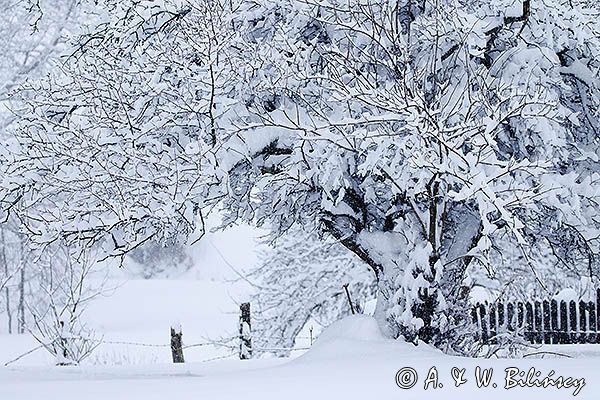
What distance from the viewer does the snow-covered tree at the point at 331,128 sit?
6938mm

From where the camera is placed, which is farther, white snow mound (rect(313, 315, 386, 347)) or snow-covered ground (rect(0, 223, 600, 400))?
white snow mound (rect(313, 315, 386, 347))

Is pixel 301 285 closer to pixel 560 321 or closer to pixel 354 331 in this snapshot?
pixel 560 321

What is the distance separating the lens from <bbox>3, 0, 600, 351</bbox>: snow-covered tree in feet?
22.8

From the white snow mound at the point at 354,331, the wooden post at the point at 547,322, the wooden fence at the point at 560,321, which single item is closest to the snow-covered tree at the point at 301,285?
the wooden fence at the point at 560,321

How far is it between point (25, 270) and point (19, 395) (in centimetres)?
2099

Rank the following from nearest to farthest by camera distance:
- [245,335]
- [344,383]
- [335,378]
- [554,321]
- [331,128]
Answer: [344,383], [335,378], [331,128], [245,335], [554,321]

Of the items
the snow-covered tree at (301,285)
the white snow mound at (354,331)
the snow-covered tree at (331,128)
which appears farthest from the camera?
the snow-covered tree at (301,285)

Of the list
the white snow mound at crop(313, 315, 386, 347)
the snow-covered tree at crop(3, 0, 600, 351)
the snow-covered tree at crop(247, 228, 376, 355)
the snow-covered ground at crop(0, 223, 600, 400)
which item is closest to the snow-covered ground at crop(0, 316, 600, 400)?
the snow-covered ground at crop(0, 223, 600, 400)

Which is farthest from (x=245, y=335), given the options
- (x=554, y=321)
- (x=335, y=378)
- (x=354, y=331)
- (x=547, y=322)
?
(x=335, y=378)

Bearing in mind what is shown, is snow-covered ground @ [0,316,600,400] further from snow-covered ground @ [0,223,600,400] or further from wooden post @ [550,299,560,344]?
wooden post @ [550,299,560,344]

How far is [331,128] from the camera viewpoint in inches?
269

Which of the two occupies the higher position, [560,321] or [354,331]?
[354,331]

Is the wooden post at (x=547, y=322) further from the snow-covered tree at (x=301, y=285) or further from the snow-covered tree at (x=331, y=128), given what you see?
the snow-covered tree at (x=331, y=128)

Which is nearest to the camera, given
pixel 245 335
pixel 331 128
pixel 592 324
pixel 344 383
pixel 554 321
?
pixel 344 383
